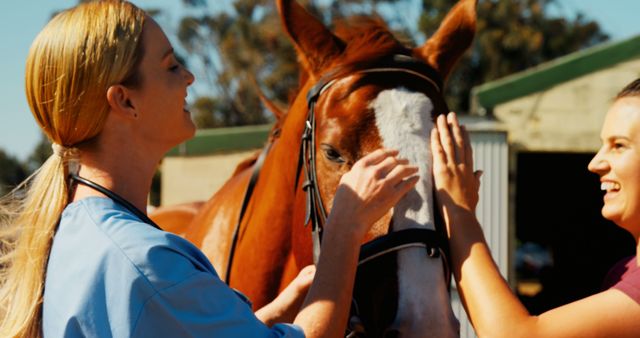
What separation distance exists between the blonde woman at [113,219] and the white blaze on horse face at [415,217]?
11.3 inches

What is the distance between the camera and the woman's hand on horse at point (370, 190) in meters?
1.87

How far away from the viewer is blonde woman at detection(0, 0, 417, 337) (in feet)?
4.94

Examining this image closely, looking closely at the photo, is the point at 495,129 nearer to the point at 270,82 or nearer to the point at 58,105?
the point at 58,105

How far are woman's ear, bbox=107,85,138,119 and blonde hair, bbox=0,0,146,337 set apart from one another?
0.04ft

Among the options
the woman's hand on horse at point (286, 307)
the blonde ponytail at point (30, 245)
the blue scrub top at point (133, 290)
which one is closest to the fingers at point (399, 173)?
the woman's hand on horse at point (286, 307)

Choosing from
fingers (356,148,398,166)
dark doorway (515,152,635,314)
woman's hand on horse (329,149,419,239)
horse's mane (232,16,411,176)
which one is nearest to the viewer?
woman's hand on horse (329,149,419,239)

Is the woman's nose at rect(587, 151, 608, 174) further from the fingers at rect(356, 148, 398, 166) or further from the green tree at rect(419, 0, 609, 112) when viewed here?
the green tree at rect(419, 0, 609, 112)

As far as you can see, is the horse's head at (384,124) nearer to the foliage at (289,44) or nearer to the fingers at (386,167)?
the fingers at (386,167)

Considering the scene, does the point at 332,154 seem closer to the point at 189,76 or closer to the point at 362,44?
the point at 362,44

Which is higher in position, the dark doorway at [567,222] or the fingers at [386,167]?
the fingers at [386,167]

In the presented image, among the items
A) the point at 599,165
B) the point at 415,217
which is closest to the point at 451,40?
the point at 415,217

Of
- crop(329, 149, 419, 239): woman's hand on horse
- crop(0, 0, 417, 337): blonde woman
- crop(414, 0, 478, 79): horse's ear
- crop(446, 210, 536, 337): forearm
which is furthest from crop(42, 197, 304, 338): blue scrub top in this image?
crop(414, 0, 478, 79): horse's ear

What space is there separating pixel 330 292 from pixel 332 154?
82 centimetres

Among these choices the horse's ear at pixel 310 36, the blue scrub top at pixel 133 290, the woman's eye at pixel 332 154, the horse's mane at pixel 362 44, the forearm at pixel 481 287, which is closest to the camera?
the blue scrub top at pixel 133 290
